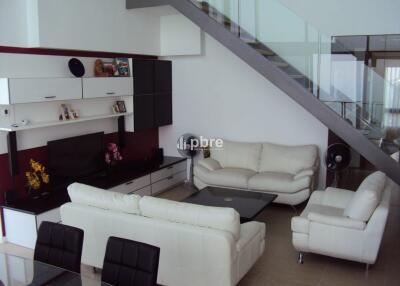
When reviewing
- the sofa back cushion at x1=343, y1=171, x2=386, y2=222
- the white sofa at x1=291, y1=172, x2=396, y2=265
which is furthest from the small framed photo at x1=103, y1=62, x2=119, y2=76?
the sofa back cushion at x1=343, y1=171, x2=386, y2=222

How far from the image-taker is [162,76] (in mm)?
8203

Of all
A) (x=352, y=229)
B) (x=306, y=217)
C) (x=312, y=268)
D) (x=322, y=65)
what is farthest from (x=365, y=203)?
(x=322, y=65)

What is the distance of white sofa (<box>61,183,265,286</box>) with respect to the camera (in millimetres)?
3770

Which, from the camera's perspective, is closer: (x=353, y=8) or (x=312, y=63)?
(x=312, y=63)

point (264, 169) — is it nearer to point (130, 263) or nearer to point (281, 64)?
point (281, 64)

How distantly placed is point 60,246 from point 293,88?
404 centimetres

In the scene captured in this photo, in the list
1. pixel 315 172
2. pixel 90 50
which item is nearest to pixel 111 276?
pixel 90 50

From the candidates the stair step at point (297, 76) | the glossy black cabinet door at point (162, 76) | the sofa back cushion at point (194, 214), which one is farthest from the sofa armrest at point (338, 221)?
the glossy black cabinet door at point (162, 76)

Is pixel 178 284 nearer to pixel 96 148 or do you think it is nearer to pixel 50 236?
pixel 50 236

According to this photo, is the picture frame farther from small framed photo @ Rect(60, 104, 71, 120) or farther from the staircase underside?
the staircase underside

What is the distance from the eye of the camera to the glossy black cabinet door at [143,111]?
755cm

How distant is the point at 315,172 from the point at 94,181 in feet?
12.1

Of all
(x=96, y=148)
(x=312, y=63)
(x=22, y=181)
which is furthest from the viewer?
(x=96, y=148)

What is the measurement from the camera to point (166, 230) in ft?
13.0
